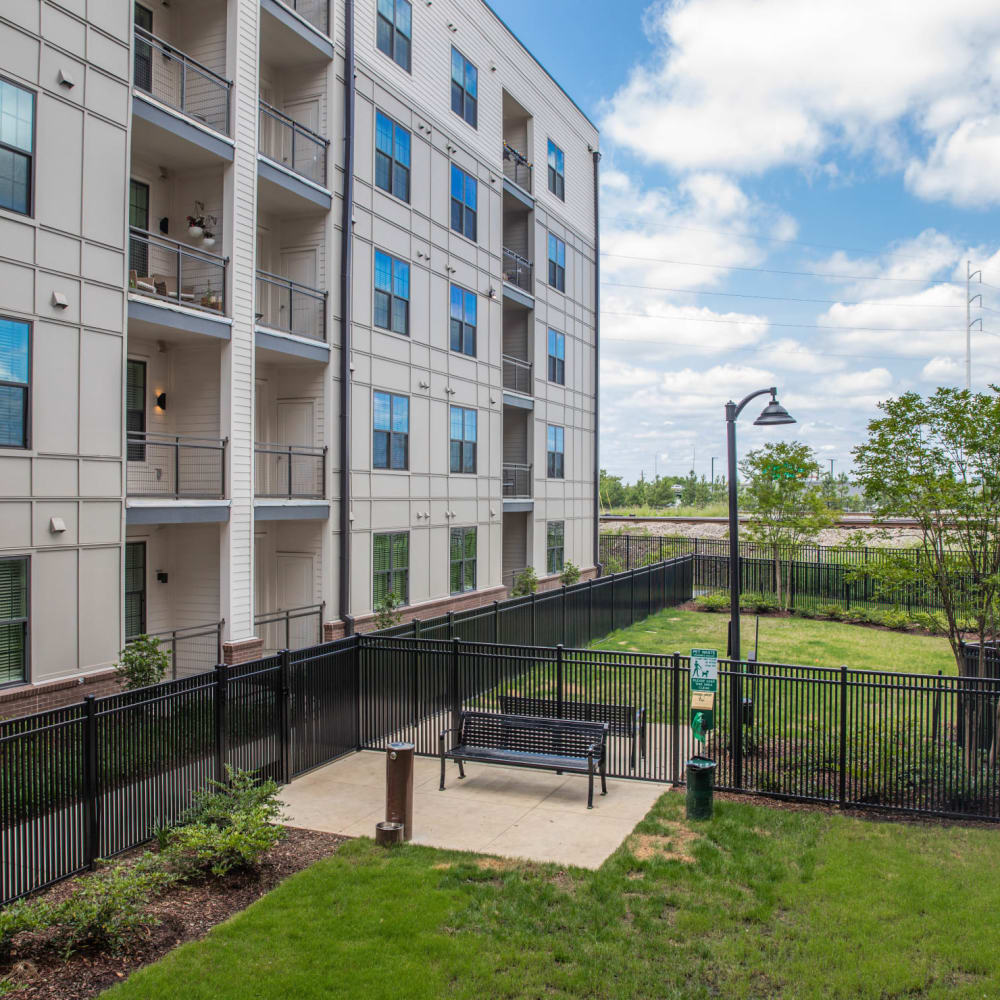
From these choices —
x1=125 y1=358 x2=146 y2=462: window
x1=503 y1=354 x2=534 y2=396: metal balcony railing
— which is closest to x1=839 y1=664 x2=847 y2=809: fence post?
x1=125 y1=358 x2=146 y2=462: window

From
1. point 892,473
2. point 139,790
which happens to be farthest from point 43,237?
point 892,473

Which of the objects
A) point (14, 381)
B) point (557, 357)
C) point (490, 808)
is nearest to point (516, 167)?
point (557, 357)

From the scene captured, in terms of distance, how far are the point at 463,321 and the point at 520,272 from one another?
552 cm

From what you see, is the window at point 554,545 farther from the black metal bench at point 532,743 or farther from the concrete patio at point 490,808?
the black metal bench at point 532,743

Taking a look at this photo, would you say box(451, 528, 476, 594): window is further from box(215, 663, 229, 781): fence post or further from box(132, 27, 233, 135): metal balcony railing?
box(215, 663, 229, 781): fence post

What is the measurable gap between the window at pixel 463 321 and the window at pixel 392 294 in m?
2.44

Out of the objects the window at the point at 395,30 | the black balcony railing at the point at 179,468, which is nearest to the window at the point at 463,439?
the black balcony railing at the point at 179,468

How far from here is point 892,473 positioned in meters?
14.1

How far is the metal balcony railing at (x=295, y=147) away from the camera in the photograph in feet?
57.5

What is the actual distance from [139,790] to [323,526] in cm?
937

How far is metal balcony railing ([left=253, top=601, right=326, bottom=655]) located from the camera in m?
17.6

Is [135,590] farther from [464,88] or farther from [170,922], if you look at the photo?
[464,88]

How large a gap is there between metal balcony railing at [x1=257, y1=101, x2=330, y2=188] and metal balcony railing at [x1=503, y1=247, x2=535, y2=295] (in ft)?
33.7

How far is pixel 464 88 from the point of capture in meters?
23.2
